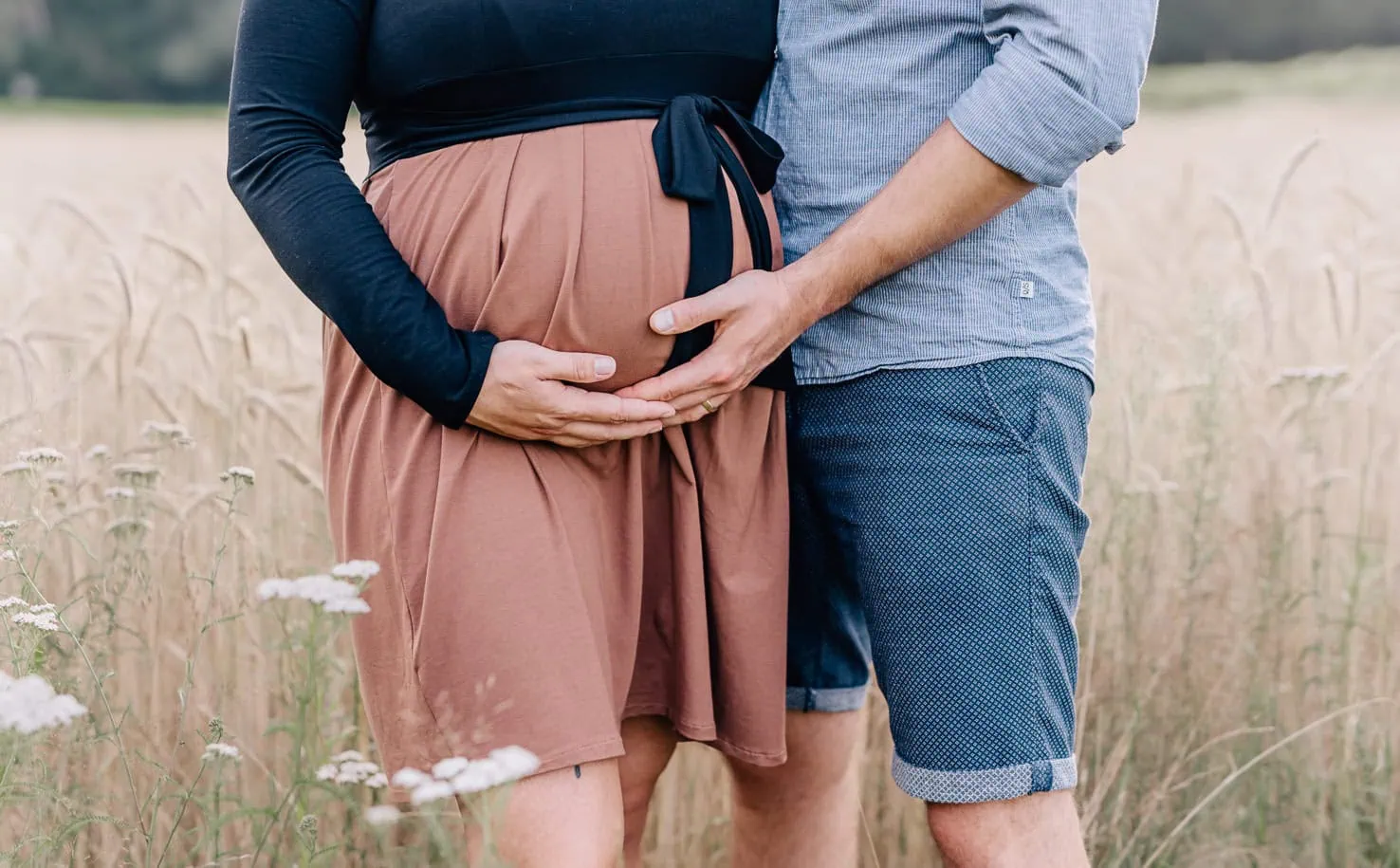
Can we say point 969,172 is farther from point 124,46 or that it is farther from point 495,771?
point 124,46

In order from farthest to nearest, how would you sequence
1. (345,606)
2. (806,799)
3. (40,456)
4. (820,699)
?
(806,799) → (820,699) → (40,456) → (345,606)

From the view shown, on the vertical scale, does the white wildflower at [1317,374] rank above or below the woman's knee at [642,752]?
above

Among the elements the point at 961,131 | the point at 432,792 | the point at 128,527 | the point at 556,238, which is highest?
the point at 961,131

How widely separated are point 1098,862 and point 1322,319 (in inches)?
73.9

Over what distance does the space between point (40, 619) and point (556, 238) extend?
0.82m

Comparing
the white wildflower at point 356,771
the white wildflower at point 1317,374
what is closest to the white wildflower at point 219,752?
the white wildflower at point 356,771

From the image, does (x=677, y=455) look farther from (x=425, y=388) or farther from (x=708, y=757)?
(x=708, y=757)

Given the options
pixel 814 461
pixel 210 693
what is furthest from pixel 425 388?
pixel 210 693

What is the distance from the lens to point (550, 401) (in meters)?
1.69

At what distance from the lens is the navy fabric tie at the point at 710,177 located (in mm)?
1792

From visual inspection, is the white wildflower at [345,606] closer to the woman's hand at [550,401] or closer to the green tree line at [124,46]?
the woman's hand at [550,401]

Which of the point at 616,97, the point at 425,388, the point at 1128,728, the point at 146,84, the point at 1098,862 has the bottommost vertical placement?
the point at 1098,862

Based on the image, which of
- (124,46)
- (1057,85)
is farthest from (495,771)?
(124,46)

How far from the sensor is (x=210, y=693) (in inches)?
114
